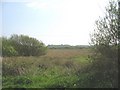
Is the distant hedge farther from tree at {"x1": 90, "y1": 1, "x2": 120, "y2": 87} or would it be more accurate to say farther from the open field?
tree at {"x1": 90, "y1": 1, "x2": 120, "y2": 87}

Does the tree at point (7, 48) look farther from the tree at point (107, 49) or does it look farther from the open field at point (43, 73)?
the tree at point (107, 49)

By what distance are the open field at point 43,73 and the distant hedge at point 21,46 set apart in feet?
4.10

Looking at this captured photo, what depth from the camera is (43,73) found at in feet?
31.0

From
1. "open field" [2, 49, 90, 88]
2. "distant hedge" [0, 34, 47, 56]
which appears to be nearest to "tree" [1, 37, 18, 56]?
"distant hedge" [0, 34, 47, 56]

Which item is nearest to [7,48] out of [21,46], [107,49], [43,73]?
[21,46]

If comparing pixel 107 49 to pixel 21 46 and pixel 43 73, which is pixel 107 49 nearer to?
pixel 43 73

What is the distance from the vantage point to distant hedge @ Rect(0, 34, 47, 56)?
1166cm

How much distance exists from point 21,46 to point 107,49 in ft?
20.1

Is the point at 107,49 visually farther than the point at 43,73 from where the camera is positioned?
No

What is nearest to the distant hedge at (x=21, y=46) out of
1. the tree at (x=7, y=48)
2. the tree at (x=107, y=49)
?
the tree at (x=7, y=48)

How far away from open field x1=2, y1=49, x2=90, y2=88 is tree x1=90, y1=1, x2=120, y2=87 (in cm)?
38

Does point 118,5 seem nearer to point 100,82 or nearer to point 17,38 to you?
point 100,82

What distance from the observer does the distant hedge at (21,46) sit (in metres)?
11.7

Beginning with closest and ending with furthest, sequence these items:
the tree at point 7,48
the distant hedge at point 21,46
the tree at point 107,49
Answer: the tree at point 107,49, the tree at point 7,48, the distant hedge at point 21,46
